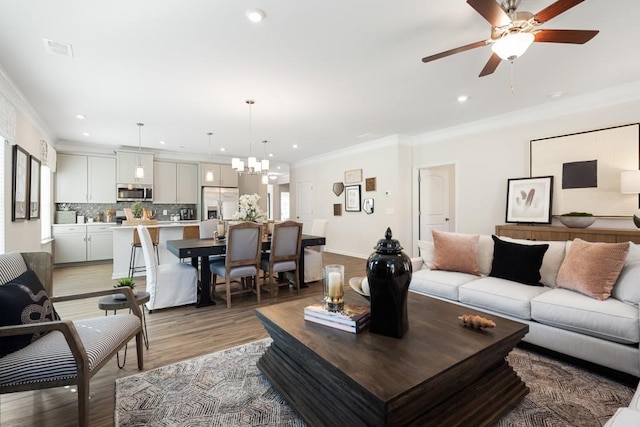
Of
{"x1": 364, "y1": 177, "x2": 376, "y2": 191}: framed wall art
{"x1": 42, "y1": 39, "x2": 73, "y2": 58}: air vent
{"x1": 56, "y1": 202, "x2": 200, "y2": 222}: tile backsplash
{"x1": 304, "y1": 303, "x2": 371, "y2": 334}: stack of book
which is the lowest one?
{"x1": 304, "y1": 303, "x2": 371, "y2": 334}: stack of book

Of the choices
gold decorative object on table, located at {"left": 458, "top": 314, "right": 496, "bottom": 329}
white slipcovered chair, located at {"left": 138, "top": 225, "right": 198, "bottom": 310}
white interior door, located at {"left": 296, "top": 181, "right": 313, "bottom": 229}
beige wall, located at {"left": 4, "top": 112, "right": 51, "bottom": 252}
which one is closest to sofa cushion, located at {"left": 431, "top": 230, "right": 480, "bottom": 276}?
gold decorative object on table, located at {"left": 458, "top": 314, "right": 496, "bottom": 329}

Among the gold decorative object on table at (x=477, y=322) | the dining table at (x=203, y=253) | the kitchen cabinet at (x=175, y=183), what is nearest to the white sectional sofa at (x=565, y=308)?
the gold decorative object on table at (x=477, y=322)

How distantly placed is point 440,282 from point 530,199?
2.69 metres

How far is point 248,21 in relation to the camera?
2.37 m

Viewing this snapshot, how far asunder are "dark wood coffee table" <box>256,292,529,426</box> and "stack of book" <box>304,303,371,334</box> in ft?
0.13

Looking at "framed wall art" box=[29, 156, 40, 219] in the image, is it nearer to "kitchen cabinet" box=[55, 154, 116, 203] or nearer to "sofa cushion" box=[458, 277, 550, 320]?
"kitchen cabinet" box=[55, 154, 116, 203]

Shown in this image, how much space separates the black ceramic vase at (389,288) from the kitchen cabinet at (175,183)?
724 cm

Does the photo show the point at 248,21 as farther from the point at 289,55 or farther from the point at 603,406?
the point at 603,406

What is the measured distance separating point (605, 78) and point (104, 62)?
5.48 metres

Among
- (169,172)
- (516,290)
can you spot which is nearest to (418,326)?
(516,290)

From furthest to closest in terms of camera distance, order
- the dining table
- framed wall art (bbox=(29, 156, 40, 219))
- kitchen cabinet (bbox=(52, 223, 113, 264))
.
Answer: kitchen cabinet (bbox=(52, 223, 113, 264)) → framed wall art (bbox=(29, 156, 40, 219)) → the dining table

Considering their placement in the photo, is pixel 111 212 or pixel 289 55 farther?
pixel 111 212

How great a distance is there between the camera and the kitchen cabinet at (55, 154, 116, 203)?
21.2 ft

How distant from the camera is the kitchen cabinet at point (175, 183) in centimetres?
742
